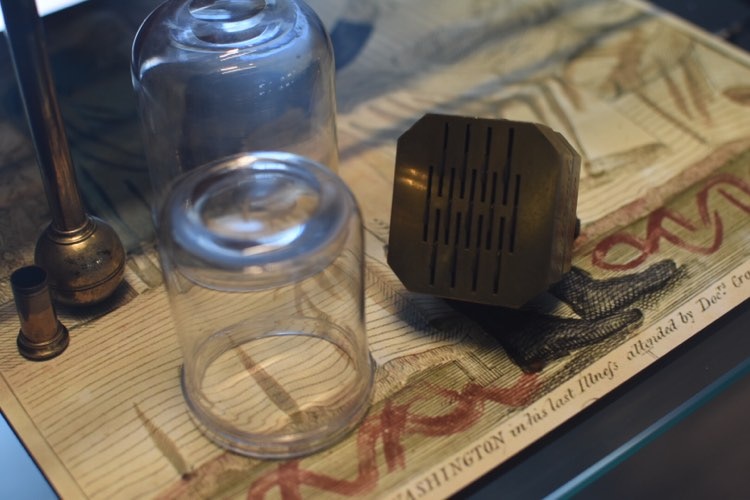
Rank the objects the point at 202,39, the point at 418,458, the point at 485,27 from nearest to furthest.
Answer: the point at 418,458
the point at 202,39
the point at 485,27

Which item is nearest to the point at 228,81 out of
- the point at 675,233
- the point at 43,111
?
the point at 43,111

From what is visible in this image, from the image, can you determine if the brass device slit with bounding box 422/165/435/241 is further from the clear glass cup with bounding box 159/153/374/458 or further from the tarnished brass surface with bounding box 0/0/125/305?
the tarnished brass surface with bounding box 0/0/125/305

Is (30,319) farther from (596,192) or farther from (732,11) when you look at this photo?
(732,11)

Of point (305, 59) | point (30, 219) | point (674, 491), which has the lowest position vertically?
point (674, 491)

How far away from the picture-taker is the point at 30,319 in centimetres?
64

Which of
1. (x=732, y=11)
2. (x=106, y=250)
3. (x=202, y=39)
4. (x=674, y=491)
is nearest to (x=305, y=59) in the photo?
(x=202, y=39)

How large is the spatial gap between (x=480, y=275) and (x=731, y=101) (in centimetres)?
40

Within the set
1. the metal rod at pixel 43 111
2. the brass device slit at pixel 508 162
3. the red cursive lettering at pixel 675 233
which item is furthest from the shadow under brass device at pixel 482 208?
the metal rod at pixel 43 111

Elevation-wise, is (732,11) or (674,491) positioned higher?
(732,11)

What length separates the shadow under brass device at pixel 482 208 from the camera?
0.61 meters

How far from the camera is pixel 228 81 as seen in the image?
0.71 meters

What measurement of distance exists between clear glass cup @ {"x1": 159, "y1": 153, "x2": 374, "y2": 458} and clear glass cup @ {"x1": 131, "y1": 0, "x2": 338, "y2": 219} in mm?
108

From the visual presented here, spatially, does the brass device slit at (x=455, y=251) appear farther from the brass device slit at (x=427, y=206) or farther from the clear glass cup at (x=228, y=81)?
the clear glass cup at (x=228, y=81)

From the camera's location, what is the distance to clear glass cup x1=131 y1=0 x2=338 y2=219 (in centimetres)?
70
